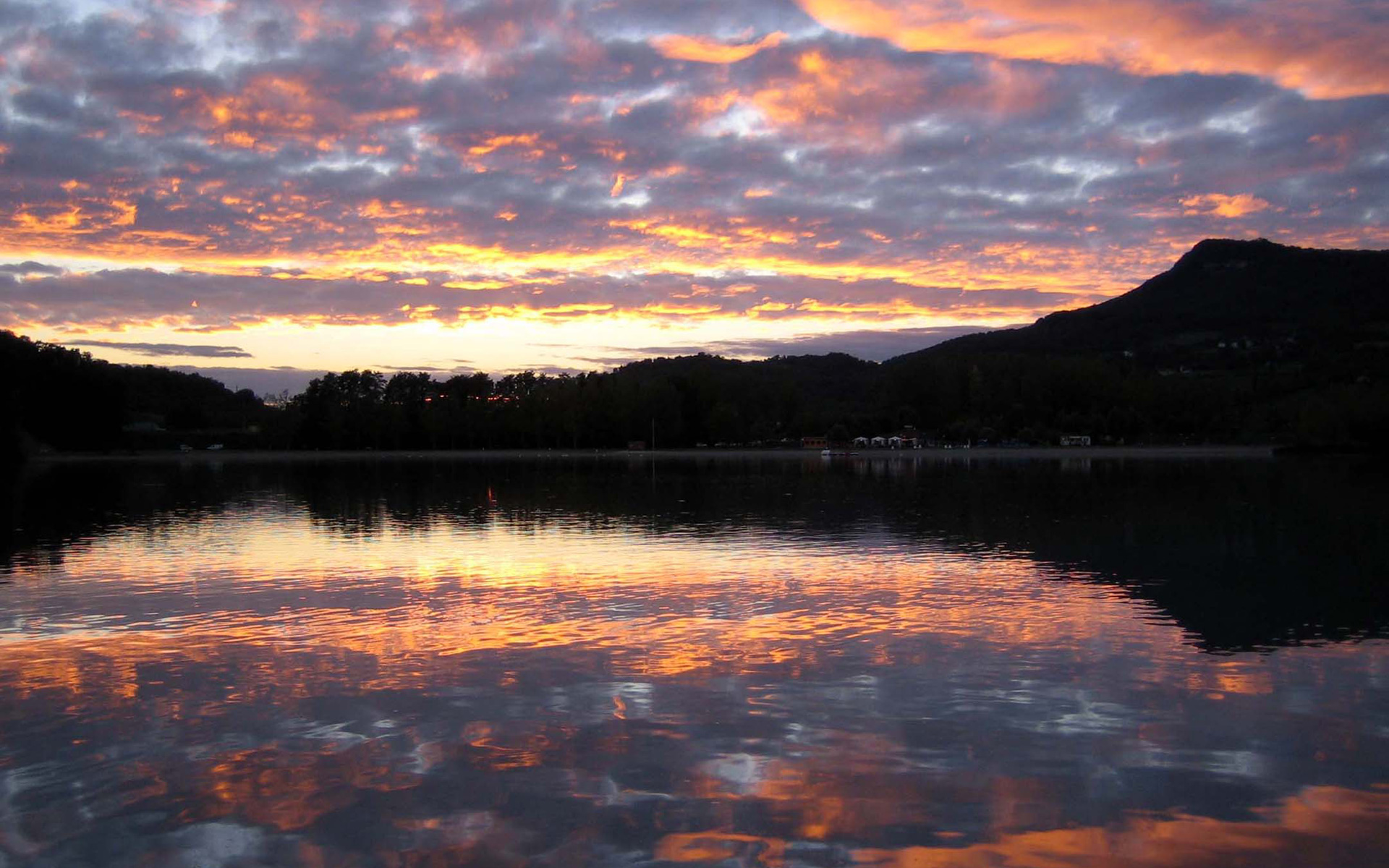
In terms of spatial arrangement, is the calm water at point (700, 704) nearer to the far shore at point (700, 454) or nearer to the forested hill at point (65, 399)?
the far shore at point (700, 454)

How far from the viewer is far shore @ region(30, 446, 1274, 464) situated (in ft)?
358

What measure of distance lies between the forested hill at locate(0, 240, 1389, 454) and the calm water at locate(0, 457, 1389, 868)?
4741 inches

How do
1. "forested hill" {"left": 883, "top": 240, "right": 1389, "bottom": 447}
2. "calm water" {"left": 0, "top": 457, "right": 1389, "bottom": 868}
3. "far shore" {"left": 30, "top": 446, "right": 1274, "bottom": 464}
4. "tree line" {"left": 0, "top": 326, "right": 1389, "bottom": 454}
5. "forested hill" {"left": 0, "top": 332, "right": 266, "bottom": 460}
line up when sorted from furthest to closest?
"forested hill" {"left": 883, "top": 240, "right": 1389, "bottom": 447} < "tree line" {"left": 0, "top": 326, "right": 1389, "bottom": 454} < "forested hill" {"left": 0, "top": 332, "right": 266, "bottom": 460} < "far shore" {"left": 30, "top": 446, "right": 1274, "bottom": 464} < "calm water" {"left": 0, "top": 457, "right": 1389, "bottom": 868}

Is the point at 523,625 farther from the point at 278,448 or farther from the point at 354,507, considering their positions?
the point at 278,448

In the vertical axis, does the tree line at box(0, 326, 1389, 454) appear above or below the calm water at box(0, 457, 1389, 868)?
above

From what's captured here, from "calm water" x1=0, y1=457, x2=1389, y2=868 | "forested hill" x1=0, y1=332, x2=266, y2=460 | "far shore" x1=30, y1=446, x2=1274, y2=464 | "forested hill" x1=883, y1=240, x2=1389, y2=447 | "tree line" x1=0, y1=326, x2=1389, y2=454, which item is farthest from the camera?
"forested hill" x1=883, y1=240, x2=1389, y2=447

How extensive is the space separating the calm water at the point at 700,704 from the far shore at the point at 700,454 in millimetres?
83257

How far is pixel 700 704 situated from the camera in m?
10.5

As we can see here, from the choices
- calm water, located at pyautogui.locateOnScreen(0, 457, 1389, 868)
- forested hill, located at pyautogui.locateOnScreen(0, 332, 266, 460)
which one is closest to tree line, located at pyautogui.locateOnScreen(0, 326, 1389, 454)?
forested hill, located at pyautogui.locateOnScreen(0, 332, 266, 460)

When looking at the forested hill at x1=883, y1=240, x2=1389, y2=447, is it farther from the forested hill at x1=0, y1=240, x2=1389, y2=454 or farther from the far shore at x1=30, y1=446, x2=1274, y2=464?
the far shore at x1=30, y1=446, x2=1274, y2=464

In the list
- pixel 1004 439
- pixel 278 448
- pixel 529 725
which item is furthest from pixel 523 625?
pixel 278 448

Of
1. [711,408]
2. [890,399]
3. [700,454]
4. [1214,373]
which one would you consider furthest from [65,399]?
[1214,373]

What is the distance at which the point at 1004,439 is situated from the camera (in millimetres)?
151875

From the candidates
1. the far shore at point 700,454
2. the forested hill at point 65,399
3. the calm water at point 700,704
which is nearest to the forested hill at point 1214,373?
the far shore at point 700,454
